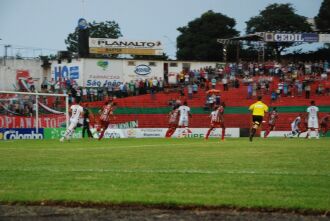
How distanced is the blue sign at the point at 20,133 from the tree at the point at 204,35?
54500mm

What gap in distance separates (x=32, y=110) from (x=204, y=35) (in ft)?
194

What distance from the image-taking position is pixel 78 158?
52.6ft

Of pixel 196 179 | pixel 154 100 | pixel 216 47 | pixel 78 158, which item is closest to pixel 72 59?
pixel 154 100

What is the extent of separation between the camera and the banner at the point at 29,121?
36312mm

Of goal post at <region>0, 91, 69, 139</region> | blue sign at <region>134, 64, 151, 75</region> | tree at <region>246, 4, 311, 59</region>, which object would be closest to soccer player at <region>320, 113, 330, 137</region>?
goal post at <region>0, 91, 69, 139</region>

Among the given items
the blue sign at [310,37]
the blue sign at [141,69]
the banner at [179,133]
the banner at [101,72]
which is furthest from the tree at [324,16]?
the banner at [179,133]

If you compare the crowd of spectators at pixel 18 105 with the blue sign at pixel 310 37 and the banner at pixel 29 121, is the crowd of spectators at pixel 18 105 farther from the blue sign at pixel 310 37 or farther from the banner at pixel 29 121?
the blue sign at pixel 310 37

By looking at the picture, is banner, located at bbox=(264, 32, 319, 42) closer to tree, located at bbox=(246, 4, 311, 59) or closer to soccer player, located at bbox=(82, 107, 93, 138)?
tree, located at bbox=(246, 4, 311, 59)

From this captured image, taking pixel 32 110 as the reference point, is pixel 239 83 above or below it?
above

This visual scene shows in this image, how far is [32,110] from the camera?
3759 cm

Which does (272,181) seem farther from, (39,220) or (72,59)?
(72,59)

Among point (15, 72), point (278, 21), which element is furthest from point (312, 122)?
point (278, 21)

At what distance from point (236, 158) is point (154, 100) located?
3471cm

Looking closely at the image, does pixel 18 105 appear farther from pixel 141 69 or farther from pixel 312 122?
pixel 141 69
